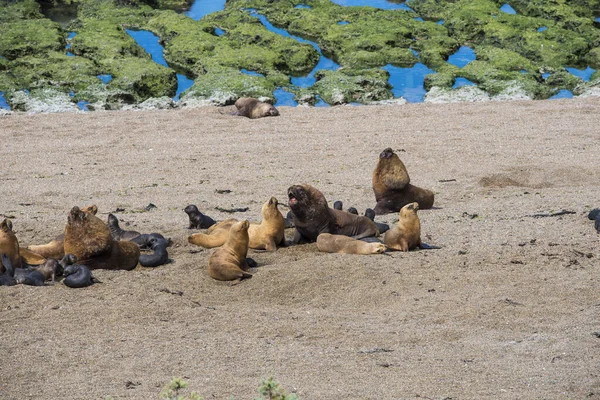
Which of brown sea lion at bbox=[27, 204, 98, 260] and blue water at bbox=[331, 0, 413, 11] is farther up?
blue water at bbox=[331, 0, 413, 11]

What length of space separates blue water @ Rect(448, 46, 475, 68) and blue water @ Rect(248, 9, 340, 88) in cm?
309

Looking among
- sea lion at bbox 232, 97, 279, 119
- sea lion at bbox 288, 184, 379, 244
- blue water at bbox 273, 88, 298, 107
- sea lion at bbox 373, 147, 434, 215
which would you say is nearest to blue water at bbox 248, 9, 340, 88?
blue water at bbox 273, 88, 298, 107

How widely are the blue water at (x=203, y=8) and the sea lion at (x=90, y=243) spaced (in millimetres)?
19442

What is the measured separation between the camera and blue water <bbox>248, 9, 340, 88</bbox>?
74.1 ft

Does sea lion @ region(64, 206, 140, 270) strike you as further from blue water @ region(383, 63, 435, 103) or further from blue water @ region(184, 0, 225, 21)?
blue water @ region(184, 0, 225, 21)

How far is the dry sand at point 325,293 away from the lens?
611cm

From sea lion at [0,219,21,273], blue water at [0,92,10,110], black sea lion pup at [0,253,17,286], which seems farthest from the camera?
blue water at [0,92,10,110]

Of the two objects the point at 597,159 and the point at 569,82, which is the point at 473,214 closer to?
the point at 597,159

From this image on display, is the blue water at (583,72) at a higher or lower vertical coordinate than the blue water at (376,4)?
lower

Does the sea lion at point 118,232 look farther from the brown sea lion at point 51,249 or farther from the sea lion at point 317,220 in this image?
the sea lion at point 317,220

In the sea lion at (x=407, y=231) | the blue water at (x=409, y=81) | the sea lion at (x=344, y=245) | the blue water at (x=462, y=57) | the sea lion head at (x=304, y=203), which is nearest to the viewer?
the sea lion at (x=344, y=245)

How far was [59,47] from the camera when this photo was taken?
24234 mm

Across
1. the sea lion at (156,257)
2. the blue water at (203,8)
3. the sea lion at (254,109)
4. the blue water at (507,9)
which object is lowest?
the sea lion at (156,257)

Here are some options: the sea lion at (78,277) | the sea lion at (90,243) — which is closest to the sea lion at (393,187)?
the sea lion at (90,243)
